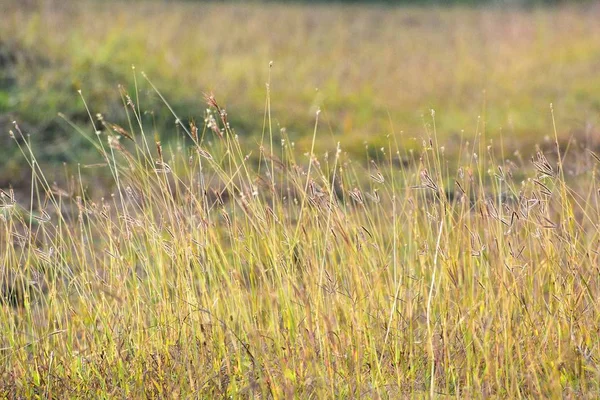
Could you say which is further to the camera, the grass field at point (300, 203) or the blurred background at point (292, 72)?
the blurred background at point (292, 72)

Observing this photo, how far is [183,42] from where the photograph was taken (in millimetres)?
9211

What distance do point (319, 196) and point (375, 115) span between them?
535 cm

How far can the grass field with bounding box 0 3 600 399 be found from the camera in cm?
268

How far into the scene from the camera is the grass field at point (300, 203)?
8.79 ft

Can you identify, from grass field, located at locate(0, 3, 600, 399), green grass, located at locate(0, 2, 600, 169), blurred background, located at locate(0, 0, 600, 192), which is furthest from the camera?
green grass, located at locate(0, 2, 600, 169)

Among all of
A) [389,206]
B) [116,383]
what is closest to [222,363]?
[116,383]

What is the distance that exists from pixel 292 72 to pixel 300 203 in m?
4.50

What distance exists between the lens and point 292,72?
29.6ft

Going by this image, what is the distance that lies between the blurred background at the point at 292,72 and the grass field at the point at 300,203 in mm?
39

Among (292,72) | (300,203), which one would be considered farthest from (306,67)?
(300,203)

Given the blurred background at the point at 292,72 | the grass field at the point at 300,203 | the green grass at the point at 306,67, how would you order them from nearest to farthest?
the grass field at the point at 300,203
the blurred background at the point at 292,72
the green grass at the point at 306,67

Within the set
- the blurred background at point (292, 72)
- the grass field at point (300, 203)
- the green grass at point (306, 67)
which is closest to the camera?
the grass field at point (300, 203)

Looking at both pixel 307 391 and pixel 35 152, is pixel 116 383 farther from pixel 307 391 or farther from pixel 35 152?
pixel 35 152

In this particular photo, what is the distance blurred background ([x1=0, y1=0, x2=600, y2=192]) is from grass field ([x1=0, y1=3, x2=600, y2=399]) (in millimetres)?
39
